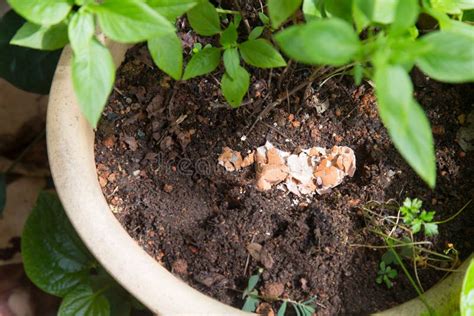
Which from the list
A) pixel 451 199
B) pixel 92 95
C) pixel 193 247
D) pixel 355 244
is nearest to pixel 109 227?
pixel 193 247

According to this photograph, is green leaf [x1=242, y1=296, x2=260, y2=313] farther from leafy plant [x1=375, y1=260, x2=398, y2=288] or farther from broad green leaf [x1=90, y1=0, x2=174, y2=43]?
broad green leaf [x1=90, y1=0, x2=174, y2=43]

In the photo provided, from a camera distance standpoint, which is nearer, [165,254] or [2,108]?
[165,254]

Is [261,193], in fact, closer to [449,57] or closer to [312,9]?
[312,9]

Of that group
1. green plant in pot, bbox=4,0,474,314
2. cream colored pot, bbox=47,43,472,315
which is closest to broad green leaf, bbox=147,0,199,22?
green plant in pot, bbox=4,0,474,314

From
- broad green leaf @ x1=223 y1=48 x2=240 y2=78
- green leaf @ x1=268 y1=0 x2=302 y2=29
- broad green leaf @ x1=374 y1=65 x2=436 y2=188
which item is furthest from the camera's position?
broad green leaf @ x1=223 y1=48 x2=240 y2=78

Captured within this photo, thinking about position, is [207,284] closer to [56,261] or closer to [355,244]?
[355,244]

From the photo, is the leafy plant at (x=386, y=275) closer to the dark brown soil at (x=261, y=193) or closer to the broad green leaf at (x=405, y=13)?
the dark brown soil at (x=261, y=193)
